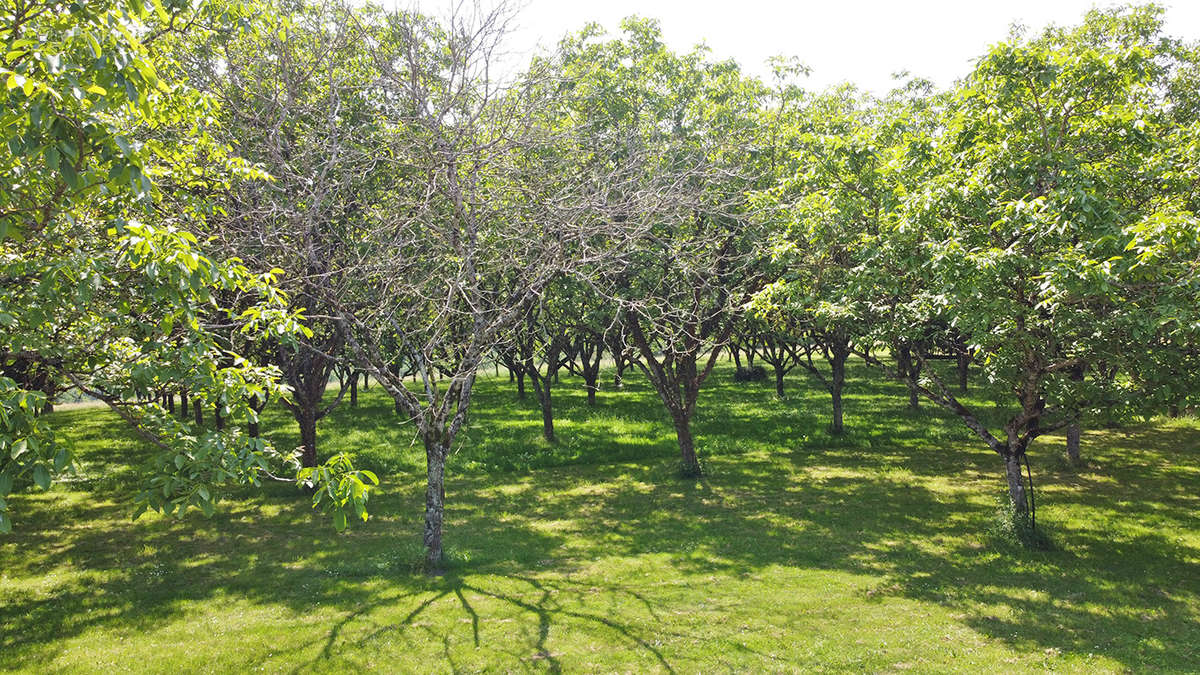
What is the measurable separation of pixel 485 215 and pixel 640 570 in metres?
8.34

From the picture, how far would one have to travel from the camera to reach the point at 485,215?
14781 mm

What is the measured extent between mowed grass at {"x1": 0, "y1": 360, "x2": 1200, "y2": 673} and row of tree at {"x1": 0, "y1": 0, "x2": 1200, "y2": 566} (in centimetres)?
228

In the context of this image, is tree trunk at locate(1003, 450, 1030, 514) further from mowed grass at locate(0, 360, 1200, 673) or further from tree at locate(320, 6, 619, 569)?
tree at locate(320, 6, 619, 569)

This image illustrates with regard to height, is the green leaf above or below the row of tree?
A: below

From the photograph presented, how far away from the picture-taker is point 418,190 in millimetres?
15297

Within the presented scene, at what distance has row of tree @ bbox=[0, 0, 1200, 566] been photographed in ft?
21.3

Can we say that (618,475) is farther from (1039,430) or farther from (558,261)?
(1039,430)

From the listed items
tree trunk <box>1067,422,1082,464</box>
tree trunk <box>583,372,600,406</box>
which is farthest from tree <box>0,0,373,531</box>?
tree trunk <box>583,372,600,406</box>

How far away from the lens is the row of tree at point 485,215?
650 cm

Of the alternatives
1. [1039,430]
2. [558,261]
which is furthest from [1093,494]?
Answer: [558,261]

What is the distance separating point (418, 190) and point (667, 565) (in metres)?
10.0

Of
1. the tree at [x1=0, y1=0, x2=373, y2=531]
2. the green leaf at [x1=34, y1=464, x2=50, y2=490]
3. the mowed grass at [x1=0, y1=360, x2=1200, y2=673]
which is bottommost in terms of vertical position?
the mowed grass at [x1=0, y1=360, x2=1200, y2=673]

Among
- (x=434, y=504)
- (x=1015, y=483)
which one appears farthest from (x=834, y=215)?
(x=434, y=504)

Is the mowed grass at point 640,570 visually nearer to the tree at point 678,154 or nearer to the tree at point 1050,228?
the tree at point 1050,228
